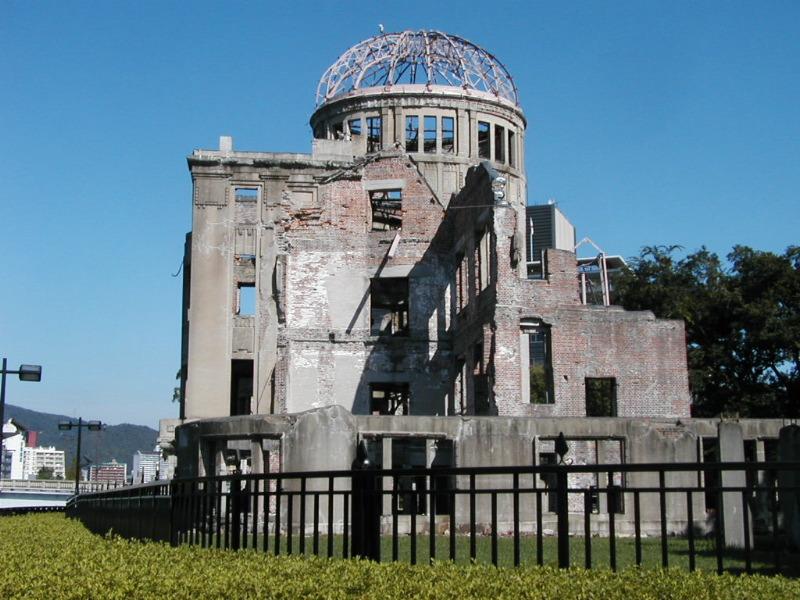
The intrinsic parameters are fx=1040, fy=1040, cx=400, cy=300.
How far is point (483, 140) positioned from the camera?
171 feet

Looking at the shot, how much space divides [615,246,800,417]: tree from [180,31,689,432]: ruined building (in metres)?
4.80

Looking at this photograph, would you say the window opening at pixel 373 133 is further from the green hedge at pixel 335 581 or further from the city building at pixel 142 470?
the green hedge at pixel 335 581

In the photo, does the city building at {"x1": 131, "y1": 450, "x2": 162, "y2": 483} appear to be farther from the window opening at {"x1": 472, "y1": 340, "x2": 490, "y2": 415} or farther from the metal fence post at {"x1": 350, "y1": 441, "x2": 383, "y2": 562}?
the metal fence post at {"x1": 350, "y1": 441, "x2": 383, "y2": 562}

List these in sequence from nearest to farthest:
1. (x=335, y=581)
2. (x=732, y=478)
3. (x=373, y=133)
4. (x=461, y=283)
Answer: (x=335, y=581)
(x=732, y=478)
(x=461, y=283)
(x=373, y=133)

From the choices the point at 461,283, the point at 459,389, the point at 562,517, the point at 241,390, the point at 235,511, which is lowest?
the point at 235,511

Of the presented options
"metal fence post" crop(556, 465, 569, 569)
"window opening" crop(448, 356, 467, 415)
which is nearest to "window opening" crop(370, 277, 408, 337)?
"window opening" crop(448, 356, 467, 415)

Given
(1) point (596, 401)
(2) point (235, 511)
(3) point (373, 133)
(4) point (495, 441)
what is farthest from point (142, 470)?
(2) point (235, 511)

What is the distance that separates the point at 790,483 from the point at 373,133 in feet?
126

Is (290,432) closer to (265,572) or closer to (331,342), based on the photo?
(331,342)

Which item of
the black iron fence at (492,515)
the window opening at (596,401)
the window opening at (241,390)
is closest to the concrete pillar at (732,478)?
the black iron fence at (492,515)

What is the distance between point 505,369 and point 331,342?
311 inches

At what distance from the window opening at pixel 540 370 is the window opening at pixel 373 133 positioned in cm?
1198

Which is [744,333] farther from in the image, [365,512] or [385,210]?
[365,512]

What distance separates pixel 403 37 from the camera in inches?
1999
